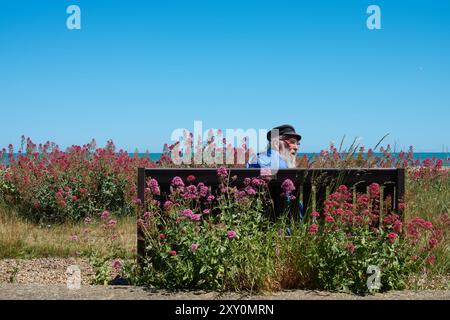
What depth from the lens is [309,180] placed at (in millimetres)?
5188

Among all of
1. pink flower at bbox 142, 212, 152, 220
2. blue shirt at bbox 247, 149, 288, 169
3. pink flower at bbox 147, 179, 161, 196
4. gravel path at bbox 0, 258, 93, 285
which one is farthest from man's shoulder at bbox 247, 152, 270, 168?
gravel path at bbox 0, 258, 93, 285

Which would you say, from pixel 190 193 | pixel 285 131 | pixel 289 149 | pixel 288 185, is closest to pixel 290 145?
pixel 289 149

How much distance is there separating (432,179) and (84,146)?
22.8ft

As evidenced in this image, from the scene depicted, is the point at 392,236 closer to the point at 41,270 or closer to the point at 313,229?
the point at 313,229

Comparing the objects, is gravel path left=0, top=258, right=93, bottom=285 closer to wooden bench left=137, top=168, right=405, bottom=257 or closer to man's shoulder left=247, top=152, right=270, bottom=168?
wooden bench left=137, top=168, right=405, bottom=257

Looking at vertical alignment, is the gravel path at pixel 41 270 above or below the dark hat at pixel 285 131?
below

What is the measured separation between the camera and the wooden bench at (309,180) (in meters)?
5.10

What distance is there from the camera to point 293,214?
5.26 m

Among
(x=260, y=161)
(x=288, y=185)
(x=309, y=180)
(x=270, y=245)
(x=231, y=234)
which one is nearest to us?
(x=231, y=234)

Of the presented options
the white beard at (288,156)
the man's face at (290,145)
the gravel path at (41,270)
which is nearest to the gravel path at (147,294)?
the gravel path at (41,270)

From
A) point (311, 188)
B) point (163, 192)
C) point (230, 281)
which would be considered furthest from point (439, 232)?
point (163, 192)

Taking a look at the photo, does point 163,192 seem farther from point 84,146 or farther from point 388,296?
point 84,146

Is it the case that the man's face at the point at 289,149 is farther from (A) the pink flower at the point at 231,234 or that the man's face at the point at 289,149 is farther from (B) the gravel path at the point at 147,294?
(A) the pink flower at the point at 231,234

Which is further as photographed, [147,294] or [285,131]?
[285,131]
